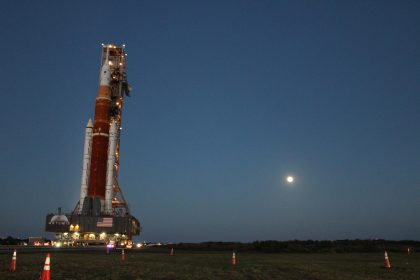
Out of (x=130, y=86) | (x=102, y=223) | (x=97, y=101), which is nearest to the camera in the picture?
(x=102, y=223)

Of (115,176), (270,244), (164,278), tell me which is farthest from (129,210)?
(164,278)

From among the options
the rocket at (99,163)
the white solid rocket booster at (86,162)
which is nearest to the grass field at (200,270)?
the rocket at (99,163)

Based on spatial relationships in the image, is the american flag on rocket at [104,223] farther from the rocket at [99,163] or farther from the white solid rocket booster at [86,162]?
the white solid rocket booster at [86,162]

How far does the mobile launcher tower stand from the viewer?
108m

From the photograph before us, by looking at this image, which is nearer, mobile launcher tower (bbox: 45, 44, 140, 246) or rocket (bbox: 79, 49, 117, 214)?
mobile launcher tower (bbox: 45, 44, 140, 246)

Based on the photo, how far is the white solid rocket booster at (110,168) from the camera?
111125mm

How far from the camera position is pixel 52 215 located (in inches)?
4390

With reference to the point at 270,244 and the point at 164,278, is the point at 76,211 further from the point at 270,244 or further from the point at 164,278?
the point at 164,278

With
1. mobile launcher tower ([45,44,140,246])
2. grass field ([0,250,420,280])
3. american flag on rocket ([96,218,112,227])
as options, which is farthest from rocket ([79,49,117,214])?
grass field ([0,250,420,280])

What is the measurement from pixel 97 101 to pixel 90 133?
820 centimetres

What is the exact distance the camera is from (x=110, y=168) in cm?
11212

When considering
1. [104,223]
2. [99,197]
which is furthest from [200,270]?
[99,197]

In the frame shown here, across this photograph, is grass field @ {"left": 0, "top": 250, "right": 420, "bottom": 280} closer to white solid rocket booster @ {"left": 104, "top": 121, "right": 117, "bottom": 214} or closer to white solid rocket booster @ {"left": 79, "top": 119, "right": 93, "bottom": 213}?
white solid rocket booster @ {"left": 104, "top": 121, "right": 117, "bottom": 214}

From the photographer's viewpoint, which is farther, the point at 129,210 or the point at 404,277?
the point at 129,210
